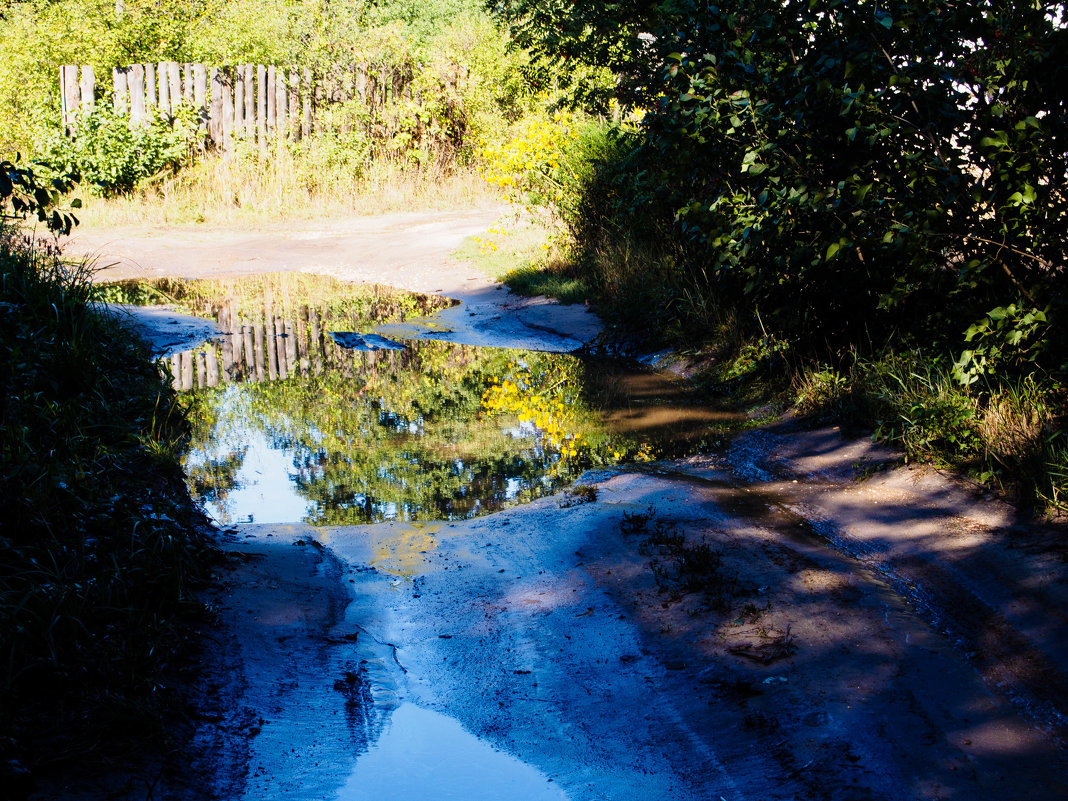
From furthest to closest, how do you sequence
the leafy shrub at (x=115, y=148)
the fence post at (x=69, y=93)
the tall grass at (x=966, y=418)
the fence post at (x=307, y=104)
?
the fence post at (x=307, y=104) < the fence post at (x=69, y=93) < the leafy shrub at (x=115, y=148) < the tall grass at (x=966, y=418)

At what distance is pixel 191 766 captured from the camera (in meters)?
3.03

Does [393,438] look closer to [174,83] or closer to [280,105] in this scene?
[280,105]

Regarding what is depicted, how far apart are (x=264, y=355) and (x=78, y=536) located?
5.94 m

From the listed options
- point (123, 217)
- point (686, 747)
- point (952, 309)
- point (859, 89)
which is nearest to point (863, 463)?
point (952, 309)

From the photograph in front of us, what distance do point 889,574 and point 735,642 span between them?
1.13 m

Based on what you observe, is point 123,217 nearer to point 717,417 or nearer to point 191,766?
point 717,417

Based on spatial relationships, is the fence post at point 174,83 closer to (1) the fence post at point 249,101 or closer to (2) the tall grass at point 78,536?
(1) the fence post at point 249,101

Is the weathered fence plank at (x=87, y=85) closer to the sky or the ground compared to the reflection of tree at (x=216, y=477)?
closer to the sky

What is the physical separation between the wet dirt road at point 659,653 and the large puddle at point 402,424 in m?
0.63

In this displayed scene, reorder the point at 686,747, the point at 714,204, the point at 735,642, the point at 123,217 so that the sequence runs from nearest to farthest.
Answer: the point at 686,747, the point at 735,642, the point at 714,204, the point at 123,217

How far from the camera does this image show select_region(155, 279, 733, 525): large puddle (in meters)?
6.04

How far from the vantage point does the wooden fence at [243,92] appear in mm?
18141

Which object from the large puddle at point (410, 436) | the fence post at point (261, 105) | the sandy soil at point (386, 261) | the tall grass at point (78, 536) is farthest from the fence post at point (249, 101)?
the tall grass at point (78, 536)

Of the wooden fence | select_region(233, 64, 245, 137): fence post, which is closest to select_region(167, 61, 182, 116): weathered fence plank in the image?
the wooden fence
